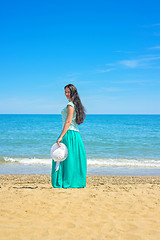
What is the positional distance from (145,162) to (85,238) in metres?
9.48

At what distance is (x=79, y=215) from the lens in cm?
354

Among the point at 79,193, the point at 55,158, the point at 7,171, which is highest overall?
the point at 55,158

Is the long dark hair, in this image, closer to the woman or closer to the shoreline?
the woman

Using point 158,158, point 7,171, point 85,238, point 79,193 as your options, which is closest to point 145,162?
point 158,158

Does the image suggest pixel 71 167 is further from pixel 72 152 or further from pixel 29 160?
pixel 29 160

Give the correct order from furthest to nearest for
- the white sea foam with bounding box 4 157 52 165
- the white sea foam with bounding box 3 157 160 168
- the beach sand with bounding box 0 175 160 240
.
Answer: the white sea foam with bounding box 4 157 52 165 → the white sea foam with bounding box 3 157 160 168 → the beach sand with bounding box 0 175 160 240

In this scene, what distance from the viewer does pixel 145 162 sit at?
1174cm

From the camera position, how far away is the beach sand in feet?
9.63

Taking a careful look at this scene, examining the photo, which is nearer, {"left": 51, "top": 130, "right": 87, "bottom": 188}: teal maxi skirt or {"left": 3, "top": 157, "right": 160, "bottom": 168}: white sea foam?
{"left": 51, "top": 130, "right": 87, "bottom": 188}: teal maxi skirt

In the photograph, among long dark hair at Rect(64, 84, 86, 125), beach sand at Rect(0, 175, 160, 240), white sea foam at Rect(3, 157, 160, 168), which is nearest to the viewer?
beach sand at Rect(0, 175, 160, 240)

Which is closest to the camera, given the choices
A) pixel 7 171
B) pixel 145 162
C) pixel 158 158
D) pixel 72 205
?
pixel 72 205

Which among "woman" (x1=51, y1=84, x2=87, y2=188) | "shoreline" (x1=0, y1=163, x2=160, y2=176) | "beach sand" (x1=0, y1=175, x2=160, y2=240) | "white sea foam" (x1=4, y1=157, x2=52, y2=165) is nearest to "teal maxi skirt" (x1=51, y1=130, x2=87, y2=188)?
"woman" (x1=51, y1=84, x2=87, y2=188)

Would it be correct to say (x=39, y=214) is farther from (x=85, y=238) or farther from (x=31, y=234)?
(x=85, y=238)

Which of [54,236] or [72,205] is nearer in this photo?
[54,236]
